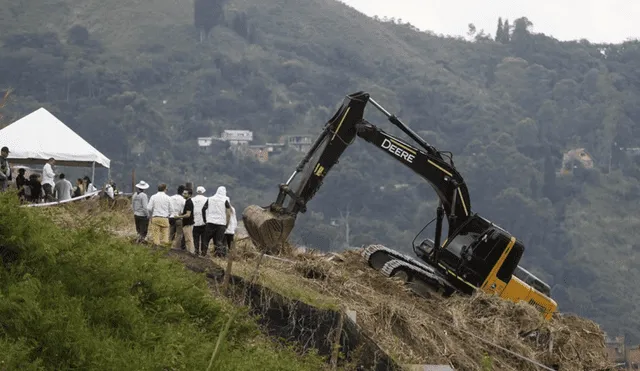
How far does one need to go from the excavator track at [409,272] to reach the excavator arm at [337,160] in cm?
87

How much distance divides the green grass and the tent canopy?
17212 mm

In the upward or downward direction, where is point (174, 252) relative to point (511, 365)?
upward

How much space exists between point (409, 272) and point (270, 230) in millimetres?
2617

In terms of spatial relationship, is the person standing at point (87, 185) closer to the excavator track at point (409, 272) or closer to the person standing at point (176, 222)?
the excavator track at point (409, 272)

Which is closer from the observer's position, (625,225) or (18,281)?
(18,281)

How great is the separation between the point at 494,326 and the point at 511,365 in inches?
63.5

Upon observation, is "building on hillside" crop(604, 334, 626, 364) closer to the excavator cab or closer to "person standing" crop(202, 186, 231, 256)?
the excavator cab

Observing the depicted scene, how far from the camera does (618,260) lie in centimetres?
19025

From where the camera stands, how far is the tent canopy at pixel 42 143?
32375mm

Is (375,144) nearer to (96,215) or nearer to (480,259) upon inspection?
(480,259)

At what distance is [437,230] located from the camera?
28.7 m

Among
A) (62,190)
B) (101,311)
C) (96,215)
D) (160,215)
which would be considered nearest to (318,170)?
(160,215)

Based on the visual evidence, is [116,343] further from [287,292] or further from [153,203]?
[153,203]

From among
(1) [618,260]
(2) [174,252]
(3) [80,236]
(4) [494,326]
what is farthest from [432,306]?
(1) [618,260]
